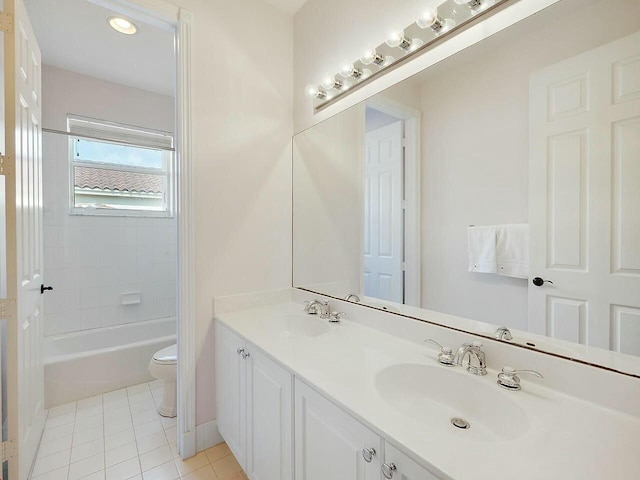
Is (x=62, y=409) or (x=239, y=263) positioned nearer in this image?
(x=239, y=263)

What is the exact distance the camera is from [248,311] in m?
1.79

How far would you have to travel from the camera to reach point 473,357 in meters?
1.00

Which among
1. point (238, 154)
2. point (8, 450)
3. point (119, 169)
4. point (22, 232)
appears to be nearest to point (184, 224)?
point (238, 154)

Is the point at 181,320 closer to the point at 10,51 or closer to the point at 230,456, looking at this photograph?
the point at 230,456

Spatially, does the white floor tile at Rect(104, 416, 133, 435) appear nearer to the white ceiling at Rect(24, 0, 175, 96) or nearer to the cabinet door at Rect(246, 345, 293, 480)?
the cabinet door at Rect(246, 345, 293, 480)

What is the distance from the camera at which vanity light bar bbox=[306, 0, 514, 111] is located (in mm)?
1095

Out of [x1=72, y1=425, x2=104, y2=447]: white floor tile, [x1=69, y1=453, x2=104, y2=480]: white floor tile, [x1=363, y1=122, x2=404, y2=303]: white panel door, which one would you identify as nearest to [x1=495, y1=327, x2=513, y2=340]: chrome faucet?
[x1=363, y1=122, x2=404, y2=303]: white panel door

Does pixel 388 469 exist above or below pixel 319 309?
below

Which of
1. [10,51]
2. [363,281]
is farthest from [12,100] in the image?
[363,281]

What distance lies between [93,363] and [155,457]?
102 centimetres

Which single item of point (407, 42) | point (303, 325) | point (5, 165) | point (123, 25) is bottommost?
point (303, 325)

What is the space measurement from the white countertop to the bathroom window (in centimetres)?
254

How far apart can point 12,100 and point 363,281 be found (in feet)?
5.71

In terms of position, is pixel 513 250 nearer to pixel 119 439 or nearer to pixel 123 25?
pixel 119 439
